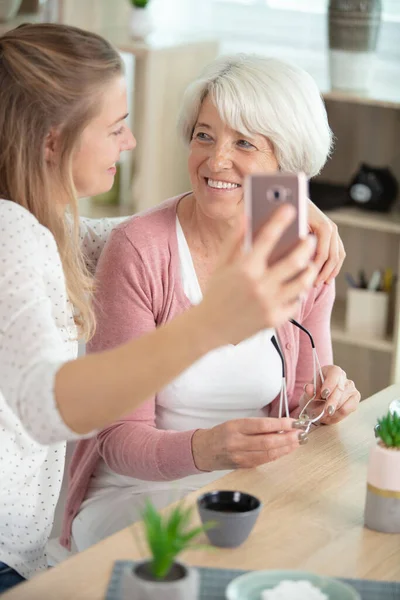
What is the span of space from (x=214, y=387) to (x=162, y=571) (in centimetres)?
83

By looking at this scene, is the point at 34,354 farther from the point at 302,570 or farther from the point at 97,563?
the point at 302,570

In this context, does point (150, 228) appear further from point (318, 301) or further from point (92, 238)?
point (318, 301)

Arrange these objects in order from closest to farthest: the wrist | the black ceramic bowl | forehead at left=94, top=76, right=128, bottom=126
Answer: the black ceramic bowl → forehead at left=94, top=76, right=128, bottom=126 → the wrist

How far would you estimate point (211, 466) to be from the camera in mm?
1600

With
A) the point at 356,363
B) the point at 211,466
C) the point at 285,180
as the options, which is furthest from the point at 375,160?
the point at 285,180

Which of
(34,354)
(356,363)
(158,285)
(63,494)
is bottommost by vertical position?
(356,363)

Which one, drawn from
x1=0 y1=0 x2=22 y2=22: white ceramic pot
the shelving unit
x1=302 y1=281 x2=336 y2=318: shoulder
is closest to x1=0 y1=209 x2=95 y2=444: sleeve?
x1=302 y1=281 x2=336 y2=318: shoulder

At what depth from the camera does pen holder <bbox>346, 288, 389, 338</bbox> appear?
10.3ft

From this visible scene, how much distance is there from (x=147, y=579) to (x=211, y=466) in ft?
1.96

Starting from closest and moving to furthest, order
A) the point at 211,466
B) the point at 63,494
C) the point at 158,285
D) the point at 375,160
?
1. the point at 211,466
2. the point at 158,285
3. the point at 63,494
4. the point at 375,160

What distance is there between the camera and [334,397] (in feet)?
5.51

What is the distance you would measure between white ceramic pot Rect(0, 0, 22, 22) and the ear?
7.18 ft

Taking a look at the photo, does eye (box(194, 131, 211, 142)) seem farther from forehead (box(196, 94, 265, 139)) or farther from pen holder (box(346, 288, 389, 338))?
pen holder (box(346, 288, 389, 338))

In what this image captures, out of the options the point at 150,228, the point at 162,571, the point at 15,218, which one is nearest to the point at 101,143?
the point at 15,218
